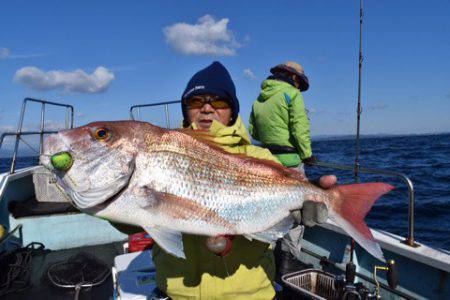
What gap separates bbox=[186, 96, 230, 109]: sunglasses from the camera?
2.94 metres

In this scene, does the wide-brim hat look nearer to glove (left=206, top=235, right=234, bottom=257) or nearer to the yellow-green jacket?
the yellow-green jacket

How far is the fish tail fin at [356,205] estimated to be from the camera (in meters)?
2.58

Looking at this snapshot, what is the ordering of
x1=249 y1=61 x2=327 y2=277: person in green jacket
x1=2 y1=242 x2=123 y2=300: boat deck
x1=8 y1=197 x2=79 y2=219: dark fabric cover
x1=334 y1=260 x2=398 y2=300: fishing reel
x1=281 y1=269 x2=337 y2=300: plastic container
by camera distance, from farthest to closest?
1. x1=8 y1=197 x2=79 y2=219: dark fabric cover
2. x1=249 y1=61 x2=327 y2=277: person in green jacket
3. x1=2 y1=242 x2=123 y2=300: boat deck
4. x1=281 y1=269 x2=337 y2=300: plastic container
5. x1=334 y1=260 x2=398 y2=300: fishing reel

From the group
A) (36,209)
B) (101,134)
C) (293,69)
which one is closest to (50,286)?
(36,209)

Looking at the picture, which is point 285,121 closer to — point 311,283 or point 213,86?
point 311,283

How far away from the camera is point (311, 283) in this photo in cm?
450

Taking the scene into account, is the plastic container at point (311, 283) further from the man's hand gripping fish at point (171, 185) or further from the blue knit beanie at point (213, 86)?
the blue knit beanie at point (213, 86)

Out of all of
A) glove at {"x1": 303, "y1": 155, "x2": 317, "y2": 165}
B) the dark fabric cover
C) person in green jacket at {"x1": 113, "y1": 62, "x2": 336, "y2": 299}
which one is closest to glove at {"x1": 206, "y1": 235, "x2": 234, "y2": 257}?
person in green jacket at {"x1": 113, "y1": 62, "x2": 336, "y2": 299}

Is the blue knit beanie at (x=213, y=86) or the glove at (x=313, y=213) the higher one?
the blue knit beanie at (x=213, y=86)

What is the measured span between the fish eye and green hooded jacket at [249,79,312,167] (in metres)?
3.58

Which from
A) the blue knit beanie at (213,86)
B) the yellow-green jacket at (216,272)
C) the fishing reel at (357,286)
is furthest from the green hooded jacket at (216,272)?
the fishing reel at (357,286)

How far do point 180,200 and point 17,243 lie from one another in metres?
5.25

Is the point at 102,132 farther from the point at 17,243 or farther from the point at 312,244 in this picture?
the point at 17,243

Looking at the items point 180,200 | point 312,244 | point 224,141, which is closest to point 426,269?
point 312,244
